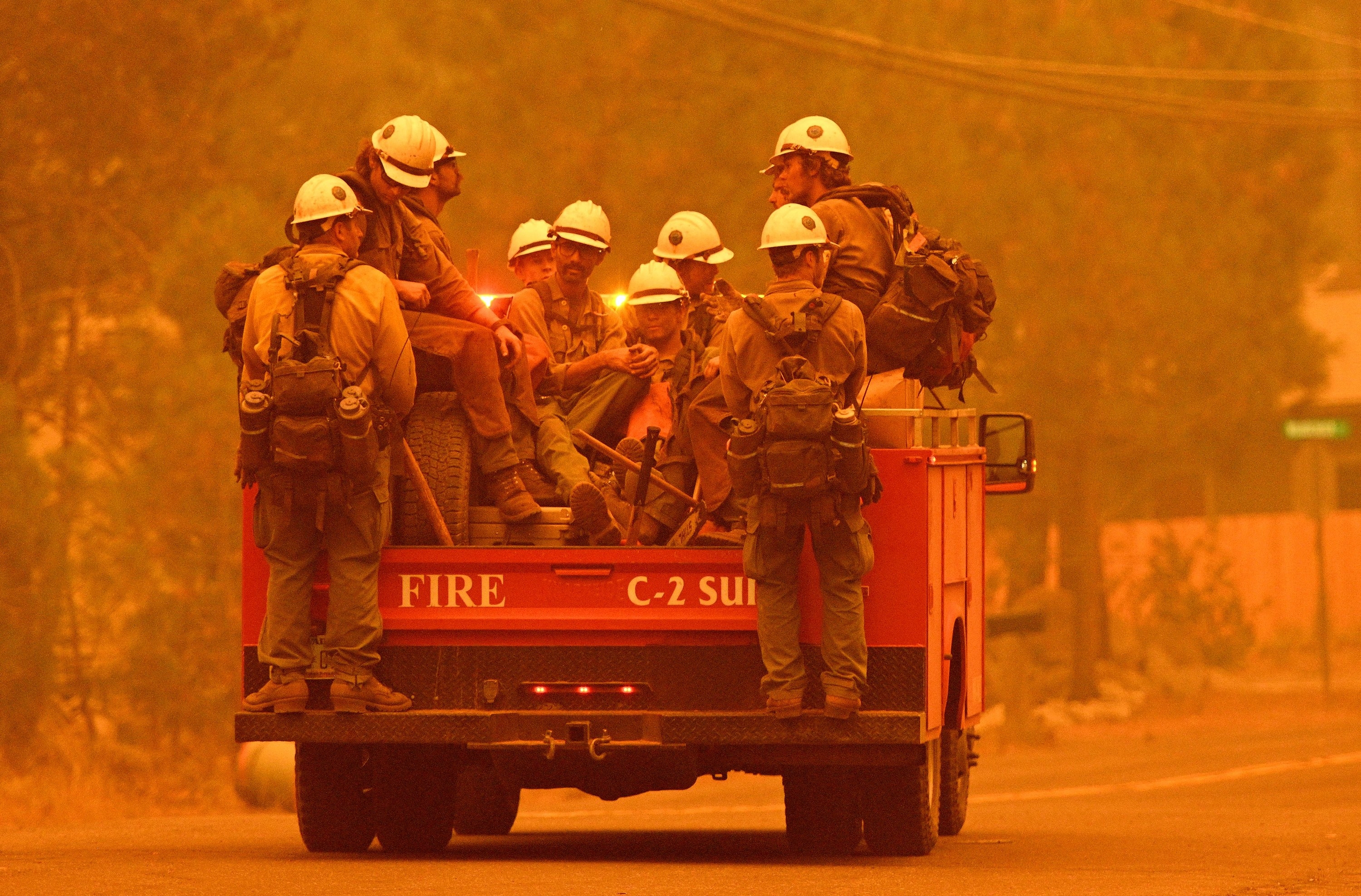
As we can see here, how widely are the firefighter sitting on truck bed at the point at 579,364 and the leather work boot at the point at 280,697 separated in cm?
128

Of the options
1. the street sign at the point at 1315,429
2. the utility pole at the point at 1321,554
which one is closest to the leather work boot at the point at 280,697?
the street sign at the point at 1315,429

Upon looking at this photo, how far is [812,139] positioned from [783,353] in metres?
1.52

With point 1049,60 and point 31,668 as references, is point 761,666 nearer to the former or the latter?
point 31,668

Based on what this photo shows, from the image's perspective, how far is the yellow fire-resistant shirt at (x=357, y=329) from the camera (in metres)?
10.9

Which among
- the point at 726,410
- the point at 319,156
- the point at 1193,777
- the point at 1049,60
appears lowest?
the point at 1193,777

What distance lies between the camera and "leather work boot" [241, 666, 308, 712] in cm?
1081

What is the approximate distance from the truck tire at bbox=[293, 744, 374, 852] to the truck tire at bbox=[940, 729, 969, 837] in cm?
265

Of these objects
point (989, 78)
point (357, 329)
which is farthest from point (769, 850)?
point (989, 78)

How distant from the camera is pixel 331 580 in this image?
1088 cm

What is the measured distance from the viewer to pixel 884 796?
38.7 feet

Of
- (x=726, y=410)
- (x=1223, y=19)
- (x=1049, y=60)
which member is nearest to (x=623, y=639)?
(x=726, y=410)

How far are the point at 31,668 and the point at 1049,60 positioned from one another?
13.3 m

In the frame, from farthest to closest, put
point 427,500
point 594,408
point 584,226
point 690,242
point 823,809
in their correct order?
point 690,242
point 584,226
point 594,408
point 823,809
point 427,500

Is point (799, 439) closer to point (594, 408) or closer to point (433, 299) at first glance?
point (433, 299)
